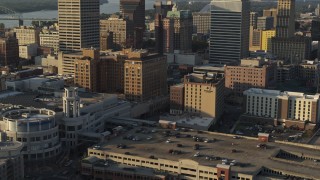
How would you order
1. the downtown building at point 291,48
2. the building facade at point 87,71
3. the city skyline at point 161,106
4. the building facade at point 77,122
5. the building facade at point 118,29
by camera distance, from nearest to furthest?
the city skyline at point 161,106 < the building facade at point 77,122 < the building facade at point 87,71 < the downtown building at point 291,48 < the building facade at point 118,29

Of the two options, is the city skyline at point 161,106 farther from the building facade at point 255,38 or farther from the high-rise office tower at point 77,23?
the building facade at point 255,38

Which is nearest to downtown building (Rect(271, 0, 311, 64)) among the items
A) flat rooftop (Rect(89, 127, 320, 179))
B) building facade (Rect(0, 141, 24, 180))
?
flat rooftop (Rect(89, 127, 320, 179))

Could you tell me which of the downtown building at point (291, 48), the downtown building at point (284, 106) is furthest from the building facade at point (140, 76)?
the downtown building at point (291, 48)

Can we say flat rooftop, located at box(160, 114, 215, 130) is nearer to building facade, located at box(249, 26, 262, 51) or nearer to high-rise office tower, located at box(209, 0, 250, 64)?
high-rise office tower, located at box(209, 0, 250, 64)

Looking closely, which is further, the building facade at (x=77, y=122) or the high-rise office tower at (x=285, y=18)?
the high-rise office tower at (x=285, y=18)

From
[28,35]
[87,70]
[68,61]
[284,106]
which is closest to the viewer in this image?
[284,106]

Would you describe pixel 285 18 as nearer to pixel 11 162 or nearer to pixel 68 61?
pixel 68 61

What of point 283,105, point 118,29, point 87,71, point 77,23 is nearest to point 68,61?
point 87,71
